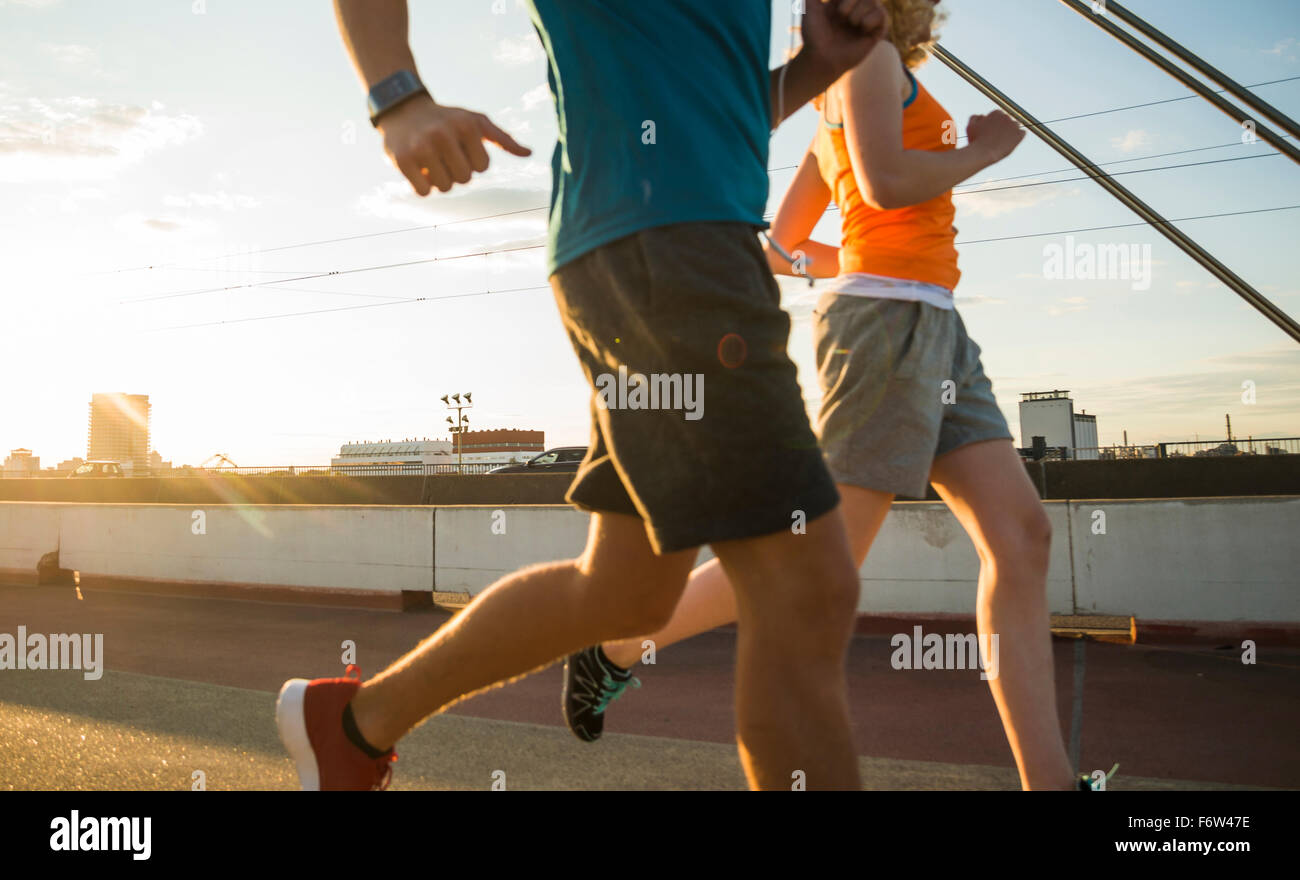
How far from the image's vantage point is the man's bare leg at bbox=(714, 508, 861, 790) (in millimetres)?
1437

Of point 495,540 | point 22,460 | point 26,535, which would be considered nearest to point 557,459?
point 26,535

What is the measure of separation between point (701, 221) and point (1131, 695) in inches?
164

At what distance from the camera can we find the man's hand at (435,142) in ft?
5.03

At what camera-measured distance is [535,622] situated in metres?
1.88

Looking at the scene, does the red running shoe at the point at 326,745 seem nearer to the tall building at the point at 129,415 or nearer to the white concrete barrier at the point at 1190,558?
the white concrete barrier at the point at 1190,558

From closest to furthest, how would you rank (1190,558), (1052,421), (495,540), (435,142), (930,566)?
(435,142)
(1190,558)
(930,566)
(495,540)
(1052,421)

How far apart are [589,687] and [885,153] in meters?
1.62

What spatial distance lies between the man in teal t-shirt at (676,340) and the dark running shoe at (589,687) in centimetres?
66

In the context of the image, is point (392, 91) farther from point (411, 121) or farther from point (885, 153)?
point (885, 153)

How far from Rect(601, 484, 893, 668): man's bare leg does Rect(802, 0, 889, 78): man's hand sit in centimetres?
107

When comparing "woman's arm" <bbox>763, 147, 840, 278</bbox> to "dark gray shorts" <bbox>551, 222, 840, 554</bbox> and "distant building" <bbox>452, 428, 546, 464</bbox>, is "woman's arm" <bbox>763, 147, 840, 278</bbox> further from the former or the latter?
"distant building" <bbox>452, 428, 546, 464</bbox>

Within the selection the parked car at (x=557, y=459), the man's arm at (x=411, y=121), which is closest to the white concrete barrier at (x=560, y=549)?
the man's arm at (x=411, y=121)

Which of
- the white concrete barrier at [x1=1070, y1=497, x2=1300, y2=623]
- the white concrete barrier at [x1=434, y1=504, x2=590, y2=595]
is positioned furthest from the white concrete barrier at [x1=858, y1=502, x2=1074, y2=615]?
the white concrete barrier at [x1=434, y1=504, x2=590, y2=595]
